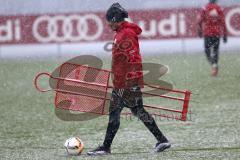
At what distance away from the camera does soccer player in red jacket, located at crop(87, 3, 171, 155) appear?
9562mm

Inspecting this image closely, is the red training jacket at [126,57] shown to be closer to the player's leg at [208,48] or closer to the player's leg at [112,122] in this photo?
the player's leg at [112,122]

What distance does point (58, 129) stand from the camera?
40.7ft

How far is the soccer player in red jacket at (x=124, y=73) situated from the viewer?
9.56 metres

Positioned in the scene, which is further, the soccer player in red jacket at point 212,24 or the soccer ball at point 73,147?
the soccer player in red jacket at point 212,24

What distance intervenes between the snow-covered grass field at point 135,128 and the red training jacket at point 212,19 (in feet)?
3.81

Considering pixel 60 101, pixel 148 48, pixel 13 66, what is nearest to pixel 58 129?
pixel 60 101

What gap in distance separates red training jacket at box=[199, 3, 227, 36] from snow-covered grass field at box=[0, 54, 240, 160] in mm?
1162

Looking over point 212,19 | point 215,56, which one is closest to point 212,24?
point 212,19

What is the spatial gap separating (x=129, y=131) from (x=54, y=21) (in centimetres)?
1510

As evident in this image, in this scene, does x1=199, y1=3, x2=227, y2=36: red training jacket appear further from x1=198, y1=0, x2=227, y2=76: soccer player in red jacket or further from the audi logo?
the audi logo

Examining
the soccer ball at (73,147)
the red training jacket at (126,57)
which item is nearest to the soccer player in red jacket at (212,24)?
the red training jacket at (126,57)

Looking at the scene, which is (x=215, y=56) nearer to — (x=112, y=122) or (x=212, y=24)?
(x=212, y=24)

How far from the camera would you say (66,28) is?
26.5 meters

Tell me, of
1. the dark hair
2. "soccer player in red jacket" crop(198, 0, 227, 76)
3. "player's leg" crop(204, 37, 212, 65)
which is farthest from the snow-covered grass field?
the dark hair
